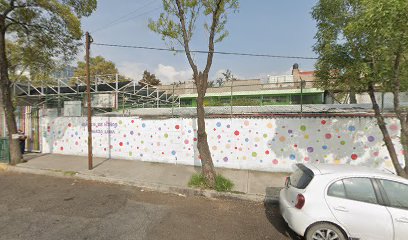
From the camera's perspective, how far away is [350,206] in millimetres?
3469

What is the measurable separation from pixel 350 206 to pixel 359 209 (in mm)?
127

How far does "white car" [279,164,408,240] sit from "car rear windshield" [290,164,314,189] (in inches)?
0.9

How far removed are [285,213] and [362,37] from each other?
4.12 metres

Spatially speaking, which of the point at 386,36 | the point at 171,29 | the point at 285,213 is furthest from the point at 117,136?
the point at 386,36

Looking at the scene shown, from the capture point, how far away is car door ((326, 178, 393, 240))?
3.33 m

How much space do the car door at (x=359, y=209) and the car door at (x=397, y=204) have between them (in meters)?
0.09

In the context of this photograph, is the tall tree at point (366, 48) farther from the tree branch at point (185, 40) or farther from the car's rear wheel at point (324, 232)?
the tree branch at point (185, 40)

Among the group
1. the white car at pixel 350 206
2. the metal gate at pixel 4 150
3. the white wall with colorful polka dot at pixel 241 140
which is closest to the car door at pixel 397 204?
the white car at pixel 350 206

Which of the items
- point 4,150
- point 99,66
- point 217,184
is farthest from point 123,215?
point 99,66

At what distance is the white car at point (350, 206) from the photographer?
3.33 meters

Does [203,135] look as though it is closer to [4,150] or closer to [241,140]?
[241,140]

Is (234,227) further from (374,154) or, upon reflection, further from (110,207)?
(374,154)

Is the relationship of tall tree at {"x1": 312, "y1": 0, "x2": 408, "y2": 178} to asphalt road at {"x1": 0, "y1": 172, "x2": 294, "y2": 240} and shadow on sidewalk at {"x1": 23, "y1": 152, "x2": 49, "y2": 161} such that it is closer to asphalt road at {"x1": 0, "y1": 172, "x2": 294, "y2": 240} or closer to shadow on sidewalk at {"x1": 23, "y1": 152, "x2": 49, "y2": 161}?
asphalt road at {"x1": 0, "y1": 172, "x2": 294, "y2": 240}

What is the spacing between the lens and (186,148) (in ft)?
29.3
